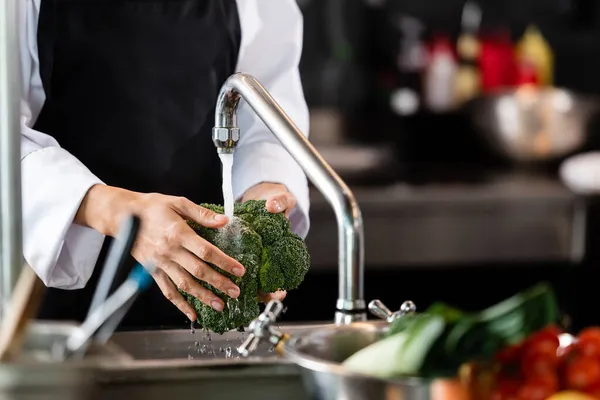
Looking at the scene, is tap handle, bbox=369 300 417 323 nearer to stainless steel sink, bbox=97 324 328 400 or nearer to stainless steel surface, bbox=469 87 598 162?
stainless steel sink, bbox=97 324 328 400

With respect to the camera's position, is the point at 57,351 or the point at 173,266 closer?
the point at 57,351

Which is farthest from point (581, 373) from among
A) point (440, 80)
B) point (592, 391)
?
point (440, 80)

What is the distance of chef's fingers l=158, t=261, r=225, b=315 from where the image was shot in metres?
0.93

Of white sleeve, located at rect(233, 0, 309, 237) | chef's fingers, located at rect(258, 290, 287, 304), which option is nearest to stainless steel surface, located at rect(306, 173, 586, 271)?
white sleeve, located at rect(233, 0, 309, 237)

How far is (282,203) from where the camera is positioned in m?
1.01

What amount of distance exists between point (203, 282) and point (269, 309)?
0.14m

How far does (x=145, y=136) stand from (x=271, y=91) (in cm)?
14

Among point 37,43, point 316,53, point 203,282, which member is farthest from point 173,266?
point 316,53

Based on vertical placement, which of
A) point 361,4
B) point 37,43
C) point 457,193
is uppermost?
point 361,4

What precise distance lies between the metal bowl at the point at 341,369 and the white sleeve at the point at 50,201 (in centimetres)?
26

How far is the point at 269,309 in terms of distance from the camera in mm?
823

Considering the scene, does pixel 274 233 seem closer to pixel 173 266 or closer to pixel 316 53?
pixel 173 266

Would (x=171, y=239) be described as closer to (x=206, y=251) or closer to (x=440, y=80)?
(x=206, y=251)

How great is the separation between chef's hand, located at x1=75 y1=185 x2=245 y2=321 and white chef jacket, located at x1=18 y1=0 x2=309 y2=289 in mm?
19
